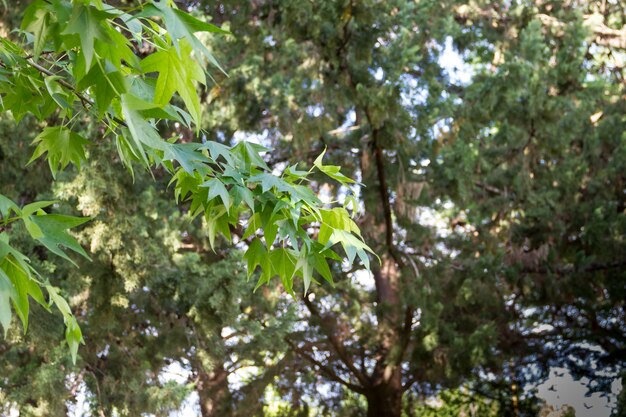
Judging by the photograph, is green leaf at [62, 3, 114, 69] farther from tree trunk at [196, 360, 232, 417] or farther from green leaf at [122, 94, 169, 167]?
tree trunk at [196, 360, 232, 417]

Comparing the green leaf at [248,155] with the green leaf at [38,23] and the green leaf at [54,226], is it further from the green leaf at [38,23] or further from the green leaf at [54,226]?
the green leaf at [38,23]

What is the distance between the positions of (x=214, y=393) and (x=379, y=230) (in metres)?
2.59

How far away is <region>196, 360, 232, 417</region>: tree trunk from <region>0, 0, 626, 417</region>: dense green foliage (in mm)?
43

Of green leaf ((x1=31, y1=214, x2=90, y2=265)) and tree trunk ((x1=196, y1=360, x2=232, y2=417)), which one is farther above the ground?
tree trunk ((x1=196, y1=360, x2=232, y2=417))

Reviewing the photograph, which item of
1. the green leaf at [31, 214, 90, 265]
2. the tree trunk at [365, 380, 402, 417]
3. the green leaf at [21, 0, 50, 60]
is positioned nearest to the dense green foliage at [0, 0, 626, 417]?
the tree trunk at [365, 380, 402, 417]

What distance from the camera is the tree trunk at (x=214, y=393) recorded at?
9633 millimetres

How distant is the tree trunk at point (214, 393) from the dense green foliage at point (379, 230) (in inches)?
1.7

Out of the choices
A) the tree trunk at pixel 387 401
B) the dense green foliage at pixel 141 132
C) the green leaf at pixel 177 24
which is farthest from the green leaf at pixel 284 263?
the tree trunk at pixel 387 401

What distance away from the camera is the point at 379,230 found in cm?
871

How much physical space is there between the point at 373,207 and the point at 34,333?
9.36 feet

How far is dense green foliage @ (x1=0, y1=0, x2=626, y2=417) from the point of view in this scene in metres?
6.96

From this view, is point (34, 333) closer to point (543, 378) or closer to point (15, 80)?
point (15, 80)

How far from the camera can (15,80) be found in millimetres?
1927

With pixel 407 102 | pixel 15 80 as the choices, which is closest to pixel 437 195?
pixel 407 102
